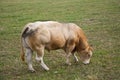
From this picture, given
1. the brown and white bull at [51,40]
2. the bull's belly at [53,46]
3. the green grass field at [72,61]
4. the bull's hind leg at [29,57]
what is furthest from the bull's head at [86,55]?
the bull's hind leg at [29,57]

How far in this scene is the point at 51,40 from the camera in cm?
927

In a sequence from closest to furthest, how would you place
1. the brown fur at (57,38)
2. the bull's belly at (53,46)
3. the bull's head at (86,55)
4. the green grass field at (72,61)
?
the brown fur at (57,38) → the green grass field at (72,61) → the bull's belly at (53,46) → the bull's head at (86,55)

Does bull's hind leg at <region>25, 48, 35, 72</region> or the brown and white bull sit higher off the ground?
the brown and white bull

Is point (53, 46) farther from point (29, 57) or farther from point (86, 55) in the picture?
point (86, 55)

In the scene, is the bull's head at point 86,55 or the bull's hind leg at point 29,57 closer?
the bull's hind leg at point 29,57

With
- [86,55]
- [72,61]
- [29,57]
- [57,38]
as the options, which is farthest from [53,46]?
[72,61]

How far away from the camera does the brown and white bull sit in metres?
9.01

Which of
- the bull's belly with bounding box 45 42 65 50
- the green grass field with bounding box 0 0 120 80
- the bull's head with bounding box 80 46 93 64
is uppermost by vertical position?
the bull's belly with bounding box 45 42 65 50

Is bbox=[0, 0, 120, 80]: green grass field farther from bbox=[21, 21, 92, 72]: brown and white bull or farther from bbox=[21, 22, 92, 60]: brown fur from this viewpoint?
bbox=[21, 22, 92, 60]: brown fur

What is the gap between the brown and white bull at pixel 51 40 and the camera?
29.6ft

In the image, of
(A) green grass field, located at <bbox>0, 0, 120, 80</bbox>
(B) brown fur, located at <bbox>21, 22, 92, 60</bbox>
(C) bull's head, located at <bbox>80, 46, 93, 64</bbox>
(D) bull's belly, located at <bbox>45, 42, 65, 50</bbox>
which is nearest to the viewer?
(B) brown fur, located at <bbox>21, 22, 92, 60</bbox>

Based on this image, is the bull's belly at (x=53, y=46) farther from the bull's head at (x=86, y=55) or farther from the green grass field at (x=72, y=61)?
the bull's head at (x=86, y=55)

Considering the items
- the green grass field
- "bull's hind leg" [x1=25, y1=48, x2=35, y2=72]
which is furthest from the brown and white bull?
the green grass field

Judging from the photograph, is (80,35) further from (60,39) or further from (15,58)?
(15,58)
